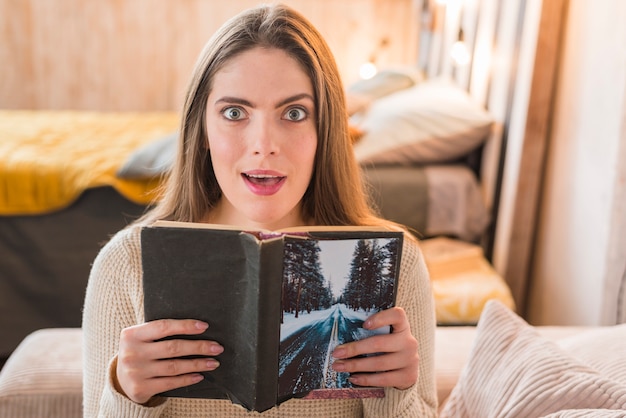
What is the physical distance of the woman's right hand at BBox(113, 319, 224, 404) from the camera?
2.57 feet

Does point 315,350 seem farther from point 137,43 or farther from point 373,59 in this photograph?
point 137,43

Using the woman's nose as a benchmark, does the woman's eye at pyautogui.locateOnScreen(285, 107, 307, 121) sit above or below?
above

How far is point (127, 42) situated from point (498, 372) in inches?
158

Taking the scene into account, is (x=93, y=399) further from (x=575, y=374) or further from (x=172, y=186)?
(x=575, y=374)

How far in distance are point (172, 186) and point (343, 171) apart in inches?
10.8

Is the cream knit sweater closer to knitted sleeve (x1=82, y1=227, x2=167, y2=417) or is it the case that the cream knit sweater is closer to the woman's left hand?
knitted sleeve (x1=82, y1=227, x2=167, y2=417)

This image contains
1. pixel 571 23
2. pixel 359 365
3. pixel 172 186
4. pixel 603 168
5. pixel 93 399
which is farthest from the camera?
pixel 571 23

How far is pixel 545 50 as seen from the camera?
172cm

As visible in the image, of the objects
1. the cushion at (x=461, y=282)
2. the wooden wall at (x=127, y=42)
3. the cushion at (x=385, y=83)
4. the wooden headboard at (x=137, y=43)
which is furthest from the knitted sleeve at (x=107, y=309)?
the wooden wall at (x=127, y=42)

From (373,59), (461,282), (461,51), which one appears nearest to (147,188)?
(461,282)

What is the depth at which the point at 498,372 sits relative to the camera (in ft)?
3.21

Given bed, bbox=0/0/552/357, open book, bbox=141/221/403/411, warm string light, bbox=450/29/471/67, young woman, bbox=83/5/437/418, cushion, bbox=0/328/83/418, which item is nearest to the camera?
open book, bbox=141/221/403/411

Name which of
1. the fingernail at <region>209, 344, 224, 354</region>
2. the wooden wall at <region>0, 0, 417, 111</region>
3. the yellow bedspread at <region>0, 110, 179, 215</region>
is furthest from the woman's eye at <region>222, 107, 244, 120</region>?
the wooden wall at <region>0, 0, 417, 111</region>

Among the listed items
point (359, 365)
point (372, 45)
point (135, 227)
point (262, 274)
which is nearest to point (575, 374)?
point (359, 365)
